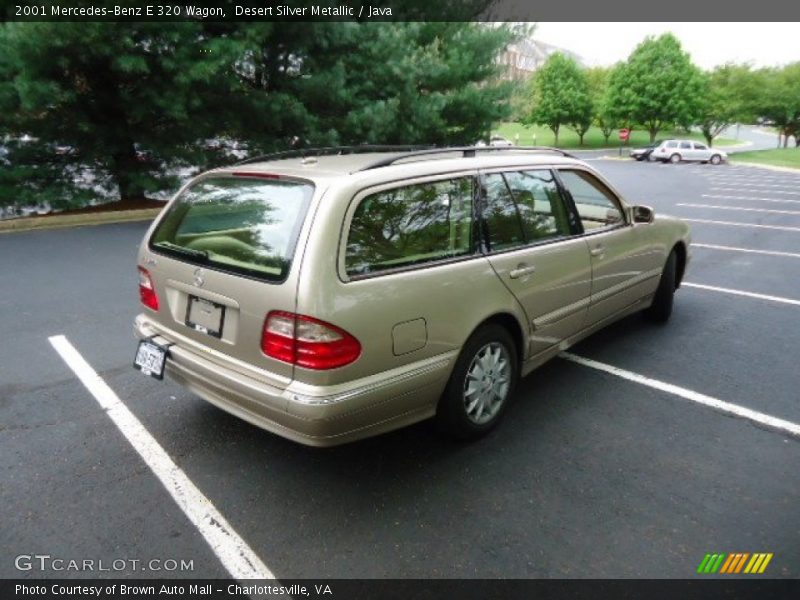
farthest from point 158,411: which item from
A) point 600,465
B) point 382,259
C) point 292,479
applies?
point 600,465

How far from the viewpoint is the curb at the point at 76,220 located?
976 cm

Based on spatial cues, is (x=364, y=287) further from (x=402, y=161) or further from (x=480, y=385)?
(x=480, y=385)

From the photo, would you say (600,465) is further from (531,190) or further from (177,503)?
A: (177,503)

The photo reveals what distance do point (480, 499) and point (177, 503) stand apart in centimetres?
151

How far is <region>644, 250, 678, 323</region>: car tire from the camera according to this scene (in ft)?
16.1

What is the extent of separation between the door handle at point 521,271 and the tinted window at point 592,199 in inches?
33.9

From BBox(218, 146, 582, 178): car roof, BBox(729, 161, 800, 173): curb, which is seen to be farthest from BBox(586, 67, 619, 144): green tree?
BBox(218, 146, 582, 178): car roof

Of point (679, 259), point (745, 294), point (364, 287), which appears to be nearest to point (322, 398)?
point (364, 287)

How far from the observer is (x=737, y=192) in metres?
17.0

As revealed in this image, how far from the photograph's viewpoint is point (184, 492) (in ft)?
9.06

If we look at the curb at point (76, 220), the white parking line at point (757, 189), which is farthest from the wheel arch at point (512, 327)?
the white parking line at point (757, 189)

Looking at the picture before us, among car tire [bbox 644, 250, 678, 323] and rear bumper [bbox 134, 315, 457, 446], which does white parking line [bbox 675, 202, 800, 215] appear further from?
rear bumper [bbox 134, 315, 457, 446]

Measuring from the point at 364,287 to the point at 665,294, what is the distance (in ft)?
11.8
